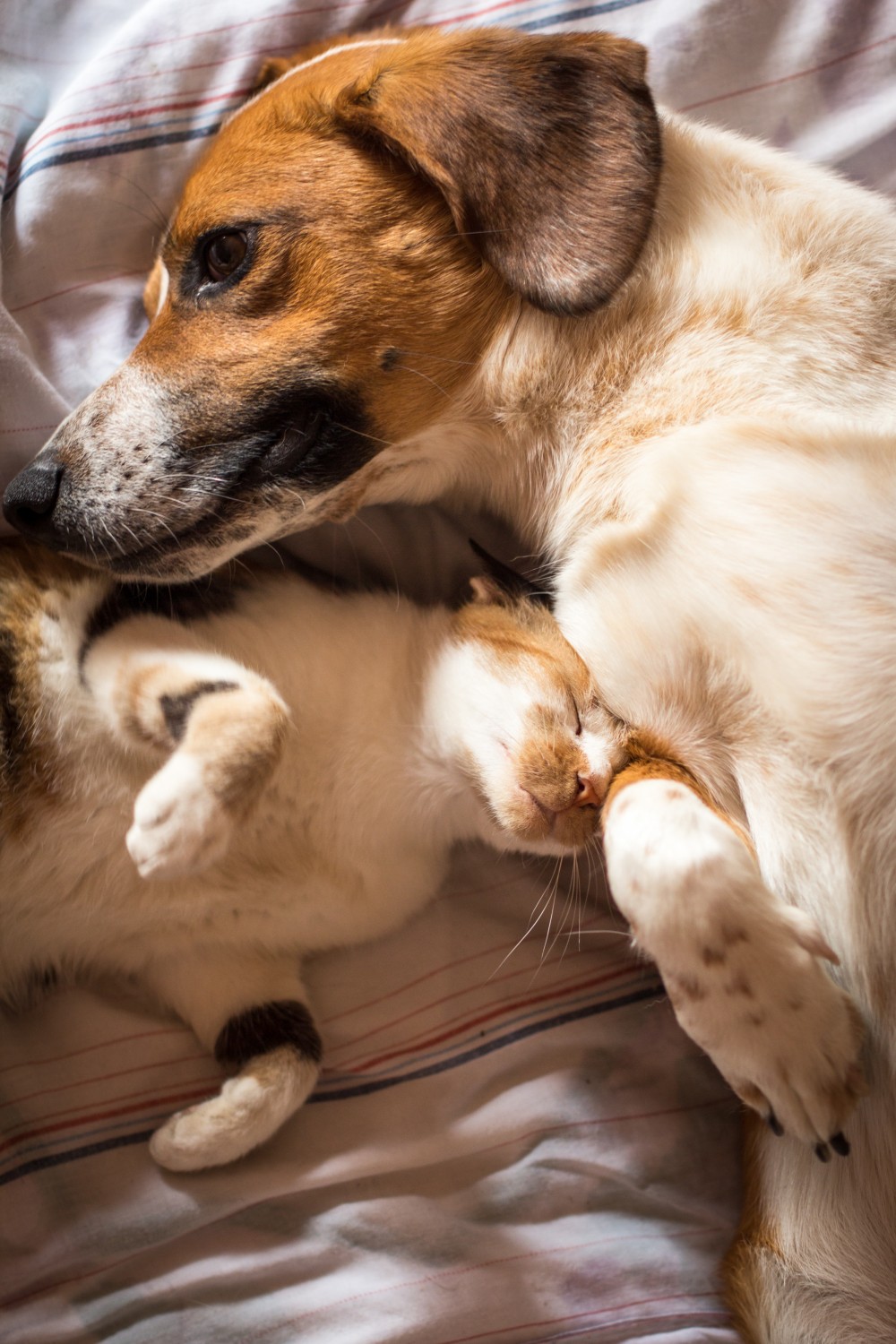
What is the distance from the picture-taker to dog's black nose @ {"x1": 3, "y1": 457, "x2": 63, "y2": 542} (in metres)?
1.35

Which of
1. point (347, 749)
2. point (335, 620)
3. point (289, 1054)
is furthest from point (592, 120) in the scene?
point (289, 1054)

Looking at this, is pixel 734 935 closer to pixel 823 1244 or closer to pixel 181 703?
pixel 823 1244

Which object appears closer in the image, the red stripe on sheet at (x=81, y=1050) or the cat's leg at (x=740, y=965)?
the cat's leg at (x=740, y=965)

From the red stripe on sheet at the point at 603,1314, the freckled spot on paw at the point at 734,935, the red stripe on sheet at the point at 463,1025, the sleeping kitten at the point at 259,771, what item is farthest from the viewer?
the red stripe on sheet at the point at 463,1025

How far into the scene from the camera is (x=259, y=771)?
1.28 metres

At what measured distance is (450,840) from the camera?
1.67 m

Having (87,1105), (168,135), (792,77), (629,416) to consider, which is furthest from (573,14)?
(87,1105)

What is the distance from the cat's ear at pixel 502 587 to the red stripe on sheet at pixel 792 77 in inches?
34.1

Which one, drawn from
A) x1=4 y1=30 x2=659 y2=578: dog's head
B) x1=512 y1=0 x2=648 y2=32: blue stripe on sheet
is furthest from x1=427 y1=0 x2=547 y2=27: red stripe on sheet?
x1=4 y1=30 x2=659 y2=578: dog's head

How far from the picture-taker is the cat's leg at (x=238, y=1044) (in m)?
1.42

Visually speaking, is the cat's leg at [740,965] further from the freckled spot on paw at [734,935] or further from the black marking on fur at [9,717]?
the black marking on fur at [9,717]

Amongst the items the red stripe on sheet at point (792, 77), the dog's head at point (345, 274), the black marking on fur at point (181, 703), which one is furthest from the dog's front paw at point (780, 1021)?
the red stripe on sheet at point (792, 77)

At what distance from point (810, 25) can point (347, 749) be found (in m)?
1.45

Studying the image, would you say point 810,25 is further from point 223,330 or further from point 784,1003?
point 784,1003
